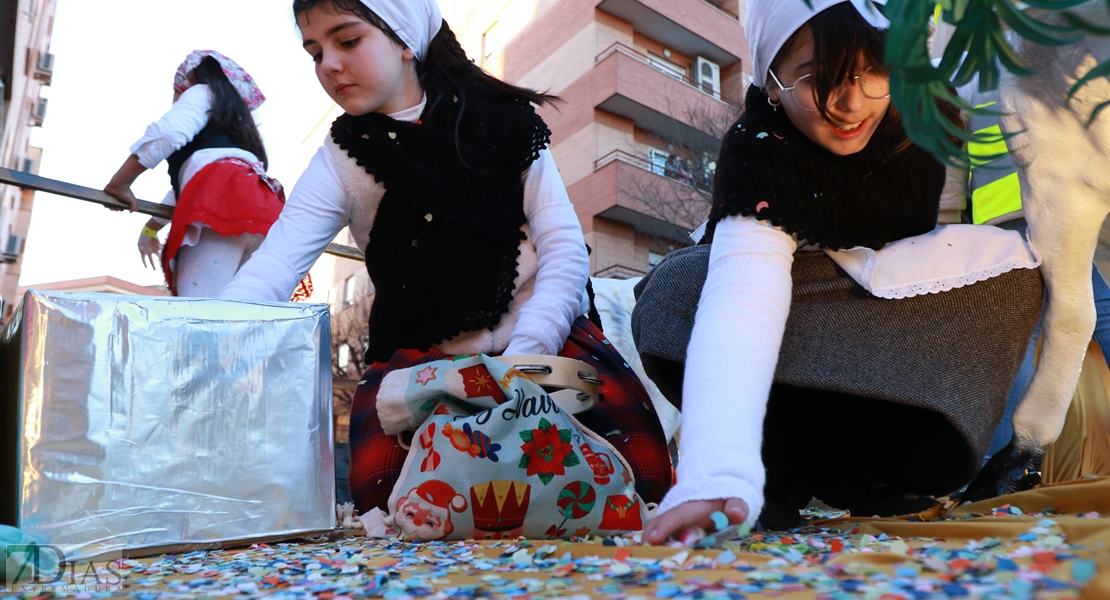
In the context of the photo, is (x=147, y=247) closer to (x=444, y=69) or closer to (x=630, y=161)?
(x=444, y=69)

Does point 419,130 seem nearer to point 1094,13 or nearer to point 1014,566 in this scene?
point 1094,13

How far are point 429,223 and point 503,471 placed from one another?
0.68m

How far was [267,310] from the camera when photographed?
1.53m

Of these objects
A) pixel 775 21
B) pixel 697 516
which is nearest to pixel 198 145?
pixel 775 21

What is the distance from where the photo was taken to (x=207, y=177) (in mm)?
2850

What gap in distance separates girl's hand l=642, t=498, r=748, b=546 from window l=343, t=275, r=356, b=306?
1757 cm

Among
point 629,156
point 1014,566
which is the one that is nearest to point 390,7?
point 1014,566

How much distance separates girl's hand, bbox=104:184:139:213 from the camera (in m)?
2.87

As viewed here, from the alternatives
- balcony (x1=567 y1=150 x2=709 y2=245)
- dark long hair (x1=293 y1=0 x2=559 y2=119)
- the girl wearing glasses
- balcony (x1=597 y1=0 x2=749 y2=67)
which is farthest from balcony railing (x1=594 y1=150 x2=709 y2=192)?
the girl wearing glasses

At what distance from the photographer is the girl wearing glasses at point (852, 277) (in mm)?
1322

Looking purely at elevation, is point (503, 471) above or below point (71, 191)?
below

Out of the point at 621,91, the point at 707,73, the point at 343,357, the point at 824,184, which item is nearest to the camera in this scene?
the point at 824,184

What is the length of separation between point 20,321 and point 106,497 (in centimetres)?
34

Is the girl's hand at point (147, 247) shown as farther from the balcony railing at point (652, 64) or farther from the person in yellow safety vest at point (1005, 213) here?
the balcony railing at point (652, 64)
